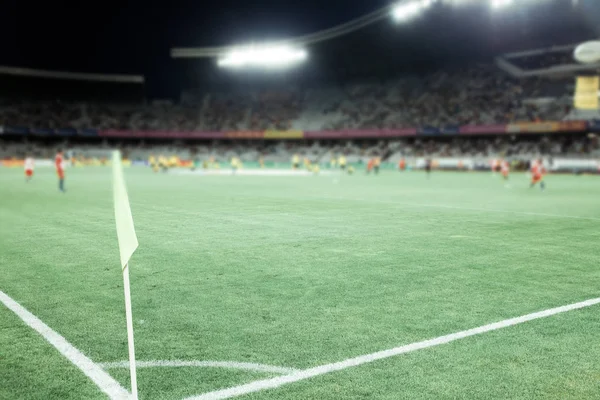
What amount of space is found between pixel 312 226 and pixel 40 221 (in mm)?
6439

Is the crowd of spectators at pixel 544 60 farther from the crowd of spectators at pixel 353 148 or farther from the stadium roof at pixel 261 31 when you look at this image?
the crowd of spectators at pixel 353 148

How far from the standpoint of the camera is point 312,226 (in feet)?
37.1

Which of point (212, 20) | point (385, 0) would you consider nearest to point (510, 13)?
point (385, 0)

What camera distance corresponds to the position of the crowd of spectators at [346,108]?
189 feet

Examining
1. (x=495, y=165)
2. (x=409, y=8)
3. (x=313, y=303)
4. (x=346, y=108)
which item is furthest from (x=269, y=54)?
(x=313, y=303)

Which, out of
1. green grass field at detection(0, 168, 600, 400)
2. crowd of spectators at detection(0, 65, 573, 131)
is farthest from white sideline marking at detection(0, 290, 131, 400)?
crowd of spectators at detection(0, 65, 573, 131)

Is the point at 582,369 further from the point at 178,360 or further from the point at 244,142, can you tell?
the point at 244,142

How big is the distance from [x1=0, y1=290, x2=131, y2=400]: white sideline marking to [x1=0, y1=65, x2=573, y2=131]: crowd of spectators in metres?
56.9

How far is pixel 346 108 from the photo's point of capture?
239 feet

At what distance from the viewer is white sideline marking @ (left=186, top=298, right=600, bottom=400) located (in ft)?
10.6

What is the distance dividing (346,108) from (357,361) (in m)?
70.9

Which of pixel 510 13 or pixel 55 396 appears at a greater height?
pixel 510 13

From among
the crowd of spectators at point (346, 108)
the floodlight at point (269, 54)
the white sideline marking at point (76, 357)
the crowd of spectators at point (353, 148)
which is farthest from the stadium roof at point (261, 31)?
the white sideline marking at point (76, 357)

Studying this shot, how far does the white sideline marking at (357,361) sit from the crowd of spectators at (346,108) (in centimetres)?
5465
